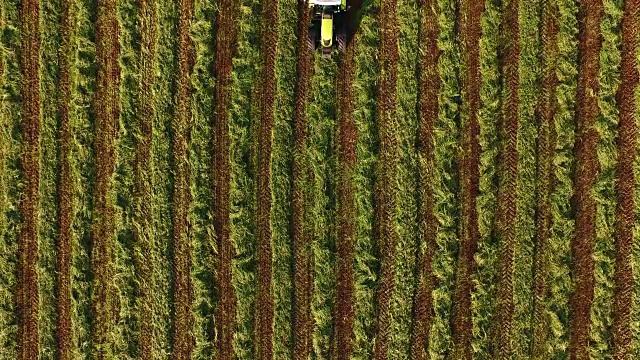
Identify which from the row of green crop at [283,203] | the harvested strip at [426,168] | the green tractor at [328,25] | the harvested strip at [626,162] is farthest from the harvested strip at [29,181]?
the harvested strip at [626,162]

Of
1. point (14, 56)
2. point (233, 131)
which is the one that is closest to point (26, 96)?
point (14, 56)

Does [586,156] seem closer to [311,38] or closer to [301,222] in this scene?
[301,222]

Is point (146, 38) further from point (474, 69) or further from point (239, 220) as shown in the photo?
point (474, 69)

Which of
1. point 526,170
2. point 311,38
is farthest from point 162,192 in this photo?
point 526,170

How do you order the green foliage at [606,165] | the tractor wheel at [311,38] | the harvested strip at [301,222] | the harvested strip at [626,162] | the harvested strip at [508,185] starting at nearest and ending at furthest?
the green foliage at [606,165] → the harvested strip at [626,162] → the harvested strip at [508,185] → the tractor wheel at [311,38] → the harvested strip at [301,222]

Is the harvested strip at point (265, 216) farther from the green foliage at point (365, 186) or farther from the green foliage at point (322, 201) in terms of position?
the green foliage at point (365, 186)

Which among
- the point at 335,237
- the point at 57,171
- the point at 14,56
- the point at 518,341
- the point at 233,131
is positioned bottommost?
the point at 518,341
